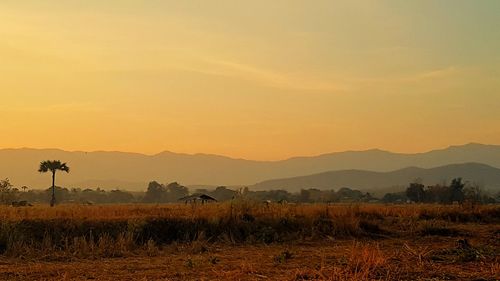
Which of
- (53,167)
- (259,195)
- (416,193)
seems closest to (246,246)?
(53,167)

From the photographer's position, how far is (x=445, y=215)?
3362 cm

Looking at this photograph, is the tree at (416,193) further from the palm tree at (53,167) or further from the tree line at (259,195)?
the palm tree at (53,167)

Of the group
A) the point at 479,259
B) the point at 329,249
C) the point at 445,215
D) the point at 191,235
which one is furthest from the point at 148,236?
the point at 445,215

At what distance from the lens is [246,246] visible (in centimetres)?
2125

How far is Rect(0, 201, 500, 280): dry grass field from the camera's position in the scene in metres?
13.0

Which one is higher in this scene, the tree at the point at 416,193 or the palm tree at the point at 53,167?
the palm tree at the point at 53,167

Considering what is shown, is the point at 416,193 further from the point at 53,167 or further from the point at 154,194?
the point at 53,167

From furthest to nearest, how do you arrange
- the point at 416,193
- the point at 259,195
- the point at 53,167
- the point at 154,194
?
the point at 154,194 < the point at 416,193 < the point at 259,195 < the point at 53,167

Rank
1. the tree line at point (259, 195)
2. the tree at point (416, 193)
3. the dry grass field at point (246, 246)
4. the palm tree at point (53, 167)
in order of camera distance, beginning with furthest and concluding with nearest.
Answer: the tree at point (416, 193), the tree line at point (259, 195), the palm tree at point (53, 167), the dry grass field at point (246, 246)

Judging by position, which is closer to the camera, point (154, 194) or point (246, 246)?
point (246, 246)

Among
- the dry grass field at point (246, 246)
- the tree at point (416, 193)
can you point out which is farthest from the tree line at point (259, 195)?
the dry grass field at point (246, 246)

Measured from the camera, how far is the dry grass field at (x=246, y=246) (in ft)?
42.8

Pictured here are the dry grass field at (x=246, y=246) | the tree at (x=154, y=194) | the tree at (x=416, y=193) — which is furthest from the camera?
the tree at (x=154, y=194)

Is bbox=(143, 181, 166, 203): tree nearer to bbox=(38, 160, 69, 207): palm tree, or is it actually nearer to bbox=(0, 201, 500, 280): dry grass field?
bbox=(38, 160, 69, 207): palm tree
